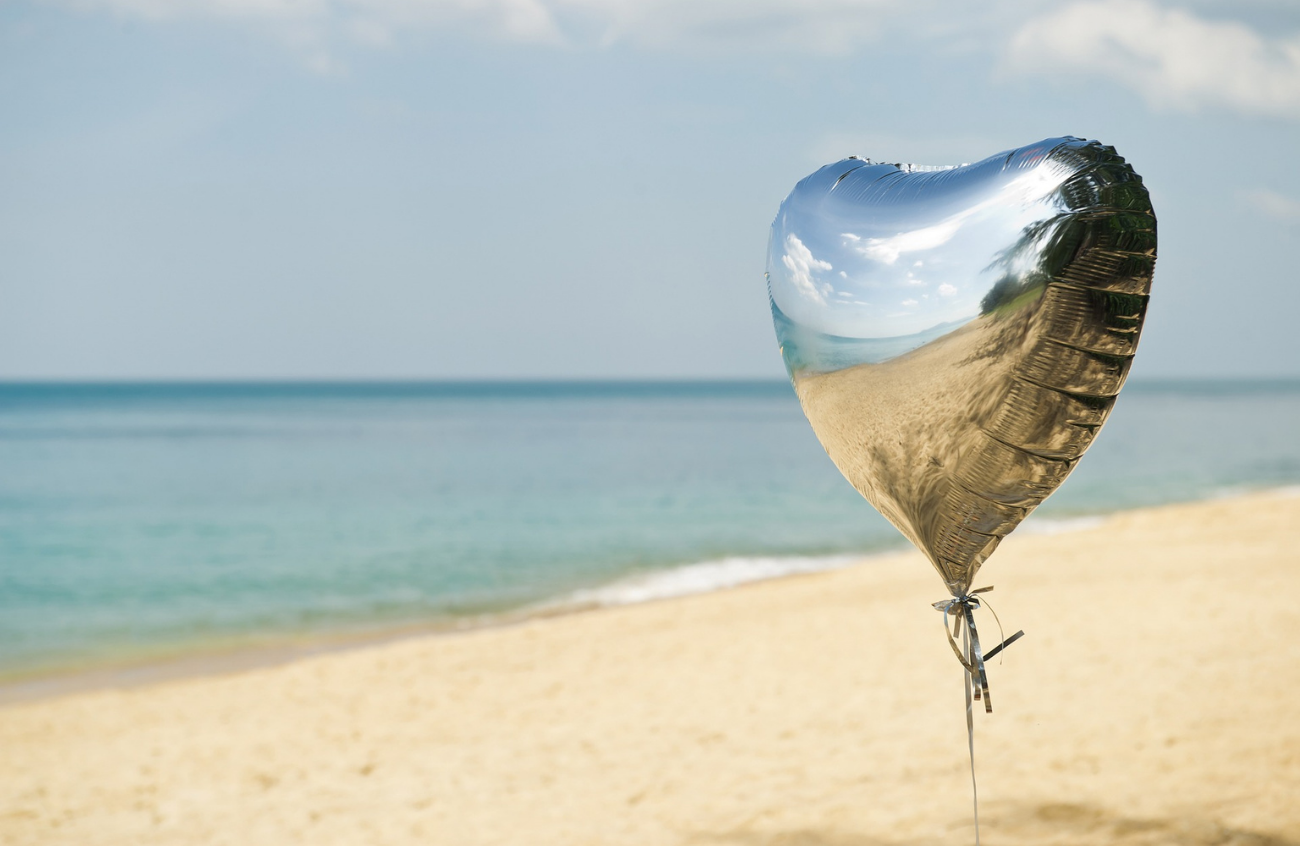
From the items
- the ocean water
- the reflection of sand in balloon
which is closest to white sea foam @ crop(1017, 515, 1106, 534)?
the ocean water

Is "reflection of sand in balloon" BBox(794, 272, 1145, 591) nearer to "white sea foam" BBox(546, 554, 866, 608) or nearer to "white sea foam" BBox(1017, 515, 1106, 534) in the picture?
"white sea foam" BBox(546, 554, 866, 608)

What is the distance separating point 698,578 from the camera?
15.9 metres

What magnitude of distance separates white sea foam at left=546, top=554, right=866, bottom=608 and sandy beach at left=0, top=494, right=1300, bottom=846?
2850 millimetres

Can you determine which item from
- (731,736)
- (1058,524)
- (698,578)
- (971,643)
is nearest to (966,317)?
(971,643)

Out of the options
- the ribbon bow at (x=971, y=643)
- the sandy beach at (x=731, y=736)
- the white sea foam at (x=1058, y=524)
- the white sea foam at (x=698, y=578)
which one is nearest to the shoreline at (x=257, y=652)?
the white sea foam at (x=698, y=578)

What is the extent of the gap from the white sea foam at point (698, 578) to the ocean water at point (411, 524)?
79 millimetres

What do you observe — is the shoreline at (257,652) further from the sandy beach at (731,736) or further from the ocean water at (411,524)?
the sandy beach at (731,736)

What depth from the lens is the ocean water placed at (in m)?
14.3

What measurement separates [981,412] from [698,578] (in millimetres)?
13635

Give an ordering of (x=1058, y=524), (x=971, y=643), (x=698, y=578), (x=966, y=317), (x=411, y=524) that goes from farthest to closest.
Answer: (x=411, y=524), (x=1058, y=524), (x=698, y=578), (x=971, y=643), (x=966, y=317)

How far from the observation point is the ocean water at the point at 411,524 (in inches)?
563

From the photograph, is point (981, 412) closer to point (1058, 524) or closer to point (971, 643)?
point (971, 643)

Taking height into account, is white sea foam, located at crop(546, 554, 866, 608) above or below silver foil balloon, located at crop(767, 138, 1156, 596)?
above

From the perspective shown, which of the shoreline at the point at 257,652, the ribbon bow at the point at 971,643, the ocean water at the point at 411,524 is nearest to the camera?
the ribbon bow at the point at 971,643
